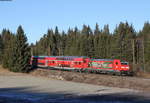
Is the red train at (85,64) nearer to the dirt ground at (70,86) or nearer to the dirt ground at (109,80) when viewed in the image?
the dirt ground at (70,86)

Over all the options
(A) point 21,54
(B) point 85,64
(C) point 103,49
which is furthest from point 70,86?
(C) point 103,49

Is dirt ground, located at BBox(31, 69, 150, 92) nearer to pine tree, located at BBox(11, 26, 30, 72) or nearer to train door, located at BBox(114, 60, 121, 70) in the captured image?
train door, located at BBox(114, 60, 121, 70)

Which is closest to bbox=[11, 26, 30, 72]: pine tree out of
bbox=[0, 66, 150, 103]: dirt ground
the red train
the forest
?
the forest

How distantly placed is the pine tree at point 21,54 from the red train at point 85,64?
216 inches

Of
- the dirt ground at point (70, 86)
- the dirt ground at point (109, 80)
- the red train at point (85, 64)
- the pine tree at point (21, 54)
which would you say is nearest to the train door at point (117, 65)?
the red train at point (85, 64)

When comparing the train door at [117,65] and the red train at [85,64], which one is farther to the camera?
the red train at [85,64]

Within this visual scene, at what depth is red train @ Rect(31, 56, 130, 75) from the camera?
162ft

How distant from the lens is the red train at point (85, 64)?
4934cm

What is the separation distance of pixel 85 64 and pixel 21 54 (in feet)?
65.2

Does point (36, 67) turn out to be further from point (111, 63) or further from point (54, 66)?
point (111, 63)

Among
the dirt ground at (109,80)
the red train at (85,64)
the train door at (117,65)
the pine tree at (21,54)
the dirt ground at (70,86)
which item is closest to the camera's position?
the dirt ground at (70,86)

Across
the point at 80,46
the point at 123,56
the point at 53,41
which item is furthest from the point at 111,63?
the point at 53,41

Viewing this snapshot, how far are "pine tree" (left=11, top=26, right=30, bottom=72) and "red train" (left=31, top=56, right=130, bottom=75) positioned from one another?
5.48 metres

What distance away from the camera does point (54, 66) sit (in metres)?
65.6
